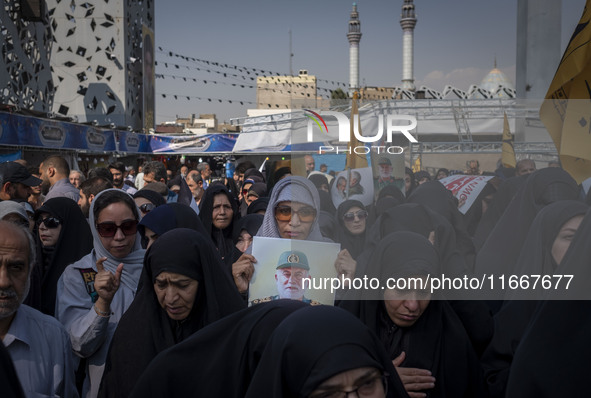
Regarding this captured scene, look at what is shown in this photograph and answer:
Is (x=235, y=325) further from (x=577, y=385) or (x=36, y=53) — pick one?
(x=36, y=53)

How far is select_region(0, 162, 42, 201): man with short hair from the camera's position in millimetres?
4840

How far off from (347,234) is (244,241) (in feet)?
3.34

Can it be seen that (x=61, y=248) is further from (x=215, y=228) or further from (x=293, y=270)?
(x=293, y=270)

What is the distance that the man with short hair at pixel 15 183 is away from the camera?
484cm

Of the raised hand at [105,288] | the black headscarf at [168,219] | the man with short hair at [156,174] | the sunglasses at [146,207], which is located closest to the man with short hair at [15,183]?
the sunglasses at [146,207]

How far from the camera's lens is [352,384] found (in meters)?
1.54

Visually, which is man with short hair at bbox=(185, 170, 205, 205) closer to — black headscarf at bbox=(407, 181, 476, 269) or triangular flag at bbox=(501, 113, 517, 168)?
black headscarf at bbox=(407, 181, 476, 269)

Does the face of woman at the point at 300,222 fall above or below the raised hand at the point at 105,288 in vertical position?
above

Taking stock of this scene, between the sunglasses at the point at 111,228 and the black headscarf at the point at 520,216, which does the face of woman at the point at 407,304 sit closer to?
the black headscarf at the point at 520,216

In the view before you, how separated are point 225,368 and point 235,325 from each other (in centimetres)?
15

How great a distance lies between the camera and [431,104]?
11.0ft

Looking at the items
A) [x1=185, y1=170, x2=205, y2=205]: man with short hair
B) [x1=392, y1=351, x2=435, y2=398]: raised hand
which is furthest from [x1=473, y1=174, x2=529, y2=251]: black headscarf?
[x1=185, y1=170, x2=205, y2=205]: man with short hair

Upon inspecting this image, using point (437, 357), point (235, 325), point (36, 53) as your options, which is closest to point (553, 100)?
point (437, 357)

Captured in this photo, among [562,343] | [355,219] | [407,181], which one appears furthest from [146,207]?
[562,343]
